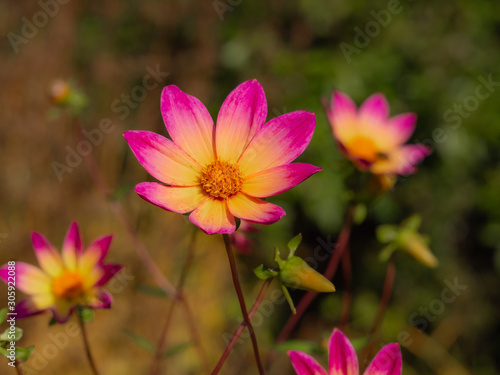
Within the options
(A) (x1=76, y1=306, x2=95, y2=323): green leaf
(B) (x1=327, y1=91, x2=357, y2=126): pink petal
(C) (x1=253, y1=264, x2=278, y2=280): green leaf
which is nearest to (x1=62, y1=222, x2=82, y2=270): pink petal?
(A) (x1=76, y1=306, x2=95, y2=323): green leaf

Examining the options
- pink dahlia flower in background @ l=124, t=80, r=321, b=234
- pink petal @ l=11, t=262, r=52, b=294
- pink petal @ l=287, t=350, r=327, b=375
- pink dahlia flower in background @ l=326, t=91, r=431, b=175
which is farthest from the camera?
pink dahlia flower in background @ l=326, t=91, r=431, b=175

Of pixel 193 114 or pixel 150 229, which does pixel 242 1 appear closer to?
pixel 150 229

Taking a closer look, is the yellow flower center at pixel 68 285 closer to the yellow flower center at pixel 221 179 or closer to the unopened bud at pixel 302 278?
the yellow flower center at pixel 221 179

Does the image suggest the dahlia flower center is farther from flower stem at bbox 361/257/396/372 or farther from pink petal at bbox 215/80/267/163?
pink petal at bbox 215/80/267/163

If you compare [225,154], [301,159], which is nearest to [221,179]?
[225,154]

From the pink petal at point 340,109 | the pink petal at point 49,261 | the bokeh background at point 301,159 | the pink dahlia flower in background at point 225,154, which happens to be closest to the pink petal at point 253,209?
the pink dahlia flower in background at point 225,154

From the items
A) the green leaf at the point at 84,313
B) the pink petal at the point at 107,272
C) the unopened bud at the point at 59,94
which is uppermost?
the unopened bud at the point at 59,94
